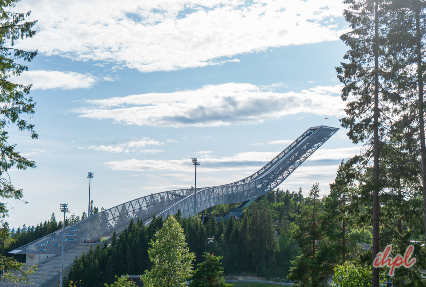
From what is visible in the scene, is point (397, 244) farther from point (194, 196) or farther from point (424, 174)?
point (194, 196)

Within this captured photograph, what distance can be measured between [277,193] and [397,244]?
124087mm

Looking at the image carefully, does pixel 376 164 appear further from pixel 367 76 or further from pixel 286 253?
pixel 286 253

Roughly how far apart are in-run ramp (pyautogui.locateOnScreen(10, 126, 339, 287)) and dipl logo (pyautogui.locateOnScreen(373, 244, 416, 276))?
1675 inches

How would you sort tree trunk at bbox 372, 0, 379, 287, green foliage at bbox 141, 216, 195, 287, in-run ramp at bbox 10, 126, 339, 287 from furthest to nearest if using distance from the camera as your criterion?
in-run ramp at bbox 10, 126, 339, 287 < green foliage at bbox 141, 216, 195, 287 < tree trunk at bbox 372, 0, 379, 287

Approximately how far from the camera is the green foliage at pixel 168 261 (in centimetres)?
3253

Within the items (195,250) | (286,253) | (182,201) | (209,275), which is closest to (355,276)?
(209,275)

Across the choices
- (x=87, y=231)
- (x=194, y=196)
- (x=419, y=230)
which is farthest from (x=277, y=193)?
(x=419, y=230)

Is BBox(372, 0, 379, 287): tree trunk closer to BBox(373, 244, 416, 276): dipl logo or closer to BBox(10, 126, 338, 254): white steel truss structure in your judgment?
BBox(373, 244, 416, 276): dipl logo

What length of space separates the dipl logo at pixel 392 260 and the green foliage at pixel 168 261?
59.0 ft

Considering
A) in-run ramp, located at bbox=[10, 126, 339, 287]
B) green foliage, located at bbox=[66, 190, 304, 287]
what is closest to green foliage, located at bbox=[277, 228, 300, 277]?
green foliage, located at bbox=[66, 190, 304, 287]

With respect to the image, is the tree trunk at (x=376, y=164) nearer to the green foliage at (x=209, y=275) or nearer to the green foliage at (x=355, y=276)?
the green foliage at (x=355, y=276)

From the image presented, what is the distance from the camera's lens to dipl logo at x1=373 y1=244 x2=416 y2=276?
1941 cm

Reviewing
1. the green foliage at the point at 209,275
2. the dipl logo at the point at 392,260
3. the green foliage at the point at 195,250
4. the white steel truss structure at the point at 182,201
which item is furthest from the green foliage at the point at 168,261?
the white steel truss structure at the point at 182,201

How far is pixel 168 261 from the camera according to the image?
32938mm
